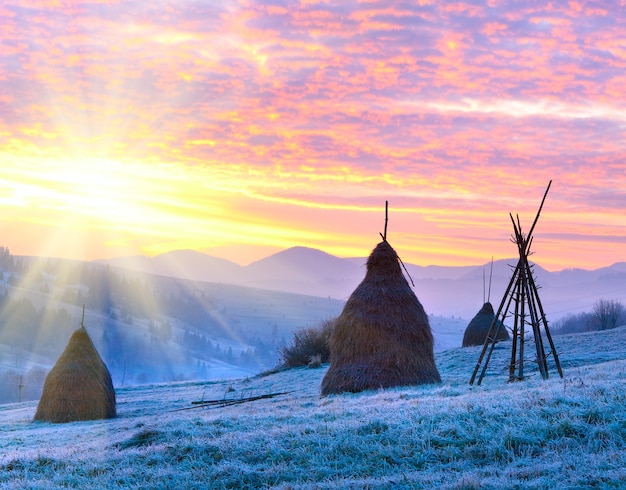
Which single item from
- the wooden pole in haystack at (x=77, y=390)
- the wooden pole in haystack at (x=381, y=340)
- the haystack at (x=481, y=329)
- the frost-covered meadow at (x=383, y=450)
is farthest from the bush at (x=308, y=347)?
the frost-covered meadow at (x=383, y=450)

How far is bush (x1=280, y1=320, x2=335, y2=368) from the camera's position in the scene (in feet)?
145

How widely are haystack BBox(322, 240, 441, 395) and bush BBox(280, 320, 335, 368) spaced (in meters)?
19.8

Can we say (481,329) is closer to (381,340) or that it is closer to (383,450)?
(381,340)

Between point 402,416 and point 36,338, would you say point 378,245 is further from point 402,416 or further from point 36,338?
point 36,338

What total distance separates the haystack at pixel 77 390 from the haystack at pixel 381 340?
11.9m

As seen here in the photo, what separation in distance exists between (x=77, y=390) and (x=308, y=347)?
1787 cm

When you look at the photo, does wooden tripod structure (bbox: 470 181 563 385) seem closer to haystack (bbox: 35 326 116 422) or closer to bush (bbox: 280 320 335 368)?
haystack (bbox: 35 326 116 422)

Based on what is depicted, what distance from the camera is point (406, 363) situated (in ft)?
75.0

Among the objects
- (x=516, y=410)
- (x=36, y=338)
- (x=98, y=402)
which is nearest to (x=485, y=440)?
(x=516, y=410)

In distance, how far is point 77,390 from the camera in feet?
98.9

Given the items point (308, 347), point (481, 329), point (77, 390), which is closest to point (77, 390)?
point (77, 390)

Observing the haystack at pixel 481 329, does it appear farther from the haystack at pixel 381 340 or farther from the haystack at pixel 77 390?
the haystack at pixel 77 390

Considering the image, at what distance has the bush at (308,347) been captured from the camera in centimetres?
4416

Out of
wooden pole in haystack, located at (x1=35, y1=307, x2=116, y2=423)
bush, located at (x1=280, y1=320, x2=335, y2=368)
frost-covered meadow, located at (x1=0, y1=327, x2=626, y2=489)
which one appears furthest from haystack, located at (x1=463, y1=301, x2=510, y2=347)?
frost-covered meadow, located at (x1=0, y1=327, x2=626, y2=489)
